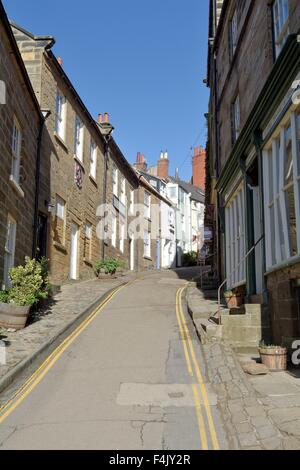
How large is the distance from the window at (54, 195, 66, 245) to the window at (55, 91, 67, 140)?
2.77 m

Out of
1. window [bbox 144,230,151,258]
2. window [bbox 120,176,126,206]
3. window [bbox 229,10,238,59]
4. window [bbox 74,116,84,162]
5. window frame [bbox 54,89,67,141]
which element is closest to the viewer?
window [bbox 229,10,238,59]

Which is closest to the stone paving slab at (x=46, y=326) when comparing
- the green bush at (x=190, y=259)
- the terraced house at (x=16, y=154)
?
the terraced house at (x=16, y=154)

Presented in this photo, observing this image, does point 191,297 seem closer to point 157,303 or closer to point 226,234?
point 157,303

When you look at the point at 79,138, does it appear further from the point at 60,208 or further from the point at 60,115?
the point at 60,208

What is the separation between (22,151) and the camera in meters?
15.0

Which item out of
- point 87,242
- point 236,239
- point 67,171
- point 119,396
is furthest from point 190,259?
point 119,396

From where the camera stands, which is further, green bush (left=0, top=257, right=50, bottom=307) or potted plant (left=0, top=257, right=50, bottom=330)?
green bush (left=0, top=257, right=50, bottom=307)

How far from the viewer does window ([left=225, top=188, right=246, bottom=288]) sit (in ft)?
42.9

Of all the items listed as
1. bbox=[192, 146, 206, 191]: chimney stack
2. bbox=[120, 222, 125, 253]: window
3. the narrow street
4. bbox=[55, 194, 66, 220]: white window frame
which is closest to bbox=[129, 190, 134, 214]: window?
bbox=[120, 222, 125, 253]: window

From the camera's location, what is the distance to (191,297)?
16953mm

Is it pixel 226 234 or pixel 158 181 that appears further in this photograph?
pixel 158 181

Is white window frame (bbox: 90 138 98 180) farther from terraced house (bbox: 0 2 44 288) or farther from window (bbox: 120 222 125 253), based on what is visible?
terraced house (bbox: 0 2 44 288)

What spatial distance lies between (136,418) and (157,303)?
9.86 meters
